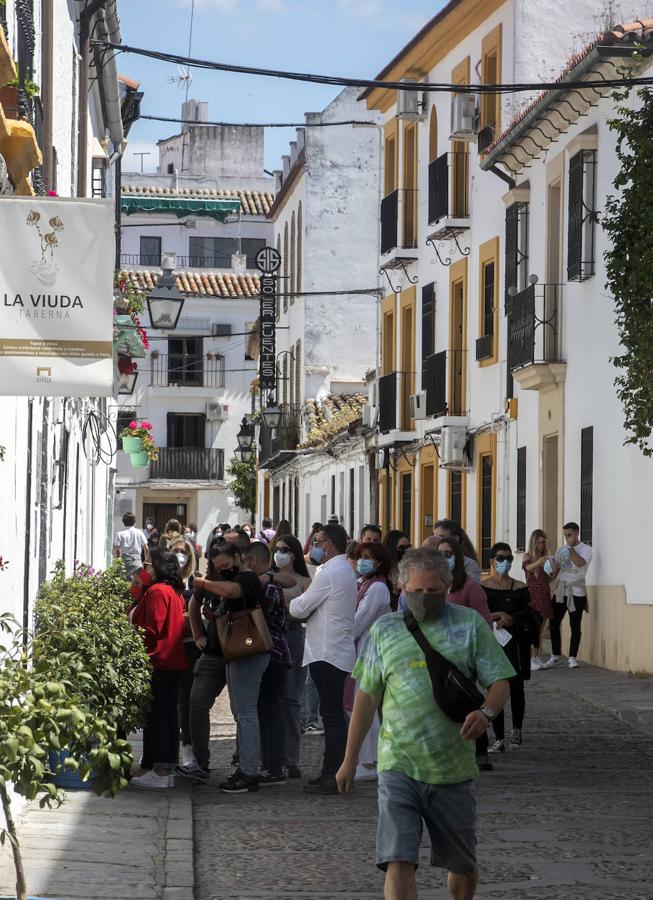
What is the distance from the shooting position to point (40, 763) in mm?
6910

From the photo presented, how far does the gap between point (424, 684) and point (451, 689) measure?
0.12 meters

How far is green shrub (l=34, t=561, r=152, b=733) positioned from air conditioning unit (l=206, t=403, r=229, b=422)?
57.5 m

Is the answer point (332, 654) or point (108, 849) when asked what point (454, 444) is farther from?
point (108, 849)

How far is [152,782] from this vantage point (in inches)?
509

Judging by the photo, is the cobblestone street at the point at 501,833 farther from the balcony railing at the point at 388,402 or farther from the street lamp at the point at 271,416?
the street lamp at the point at 271,416

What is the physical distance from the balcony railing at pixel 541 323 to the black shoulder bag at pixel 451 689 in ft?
59.1

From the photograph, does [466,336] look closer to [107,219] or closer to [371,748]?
[371,748]

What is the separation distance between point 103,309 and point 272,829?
3.89 m

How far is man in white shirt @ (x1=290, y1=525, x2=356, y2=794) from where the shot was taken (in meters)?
12.7

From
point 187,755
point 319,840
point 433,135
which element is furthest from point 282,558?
point 433,135

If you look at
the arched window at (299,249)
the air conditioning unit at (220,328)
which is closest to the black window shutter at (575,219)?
the arched window at (299,249)

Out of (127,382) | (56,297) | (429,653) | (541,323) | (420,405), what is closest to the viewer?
(429,653)

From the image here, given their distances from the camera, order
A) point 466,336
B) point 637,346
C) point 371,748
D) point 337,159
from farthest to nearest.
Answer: point 337,159, point 466,336, point 637,346, point 371,748

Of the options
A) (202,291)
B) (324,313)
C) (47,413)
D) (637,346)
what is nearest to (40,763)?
(47,413)
